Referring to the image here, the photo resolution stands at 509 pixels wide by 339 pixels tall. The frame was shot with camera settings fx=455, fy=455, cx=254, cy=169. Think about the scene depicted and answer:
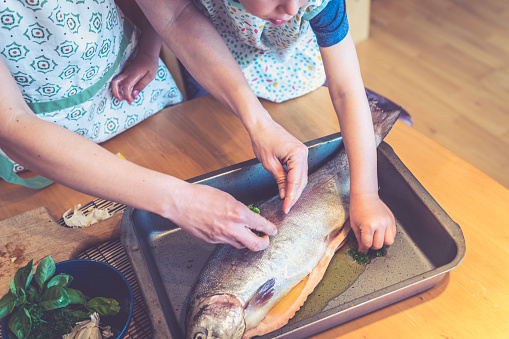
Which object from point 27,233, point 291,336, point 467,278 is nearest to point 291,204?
point 291,336

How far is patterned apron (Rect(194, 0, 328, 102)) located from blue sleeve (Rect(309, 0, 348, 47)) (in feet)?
0.41

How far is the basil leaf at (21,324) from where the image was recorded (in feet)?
2.69

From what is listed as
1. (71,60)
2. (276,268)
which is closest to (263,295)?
(276,268)

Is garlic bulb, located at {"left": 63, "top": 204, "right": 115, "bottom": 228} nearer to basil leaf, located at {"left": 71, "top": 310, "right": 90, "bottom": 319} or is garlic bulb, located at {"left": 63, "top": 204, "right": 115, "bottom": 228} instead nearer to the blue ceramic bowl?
the blue ceramic bowl

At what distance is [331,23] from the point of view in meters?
1.17

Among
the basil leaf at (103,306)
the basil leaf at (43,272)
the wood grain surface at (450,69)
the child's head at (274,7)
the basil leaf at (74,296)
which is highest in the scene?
the child's head at (274,7)

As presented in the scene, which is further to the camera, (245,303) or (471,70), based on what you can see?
(471,70)

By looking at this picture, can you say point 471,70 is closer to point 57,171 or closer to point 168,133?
point 168,133

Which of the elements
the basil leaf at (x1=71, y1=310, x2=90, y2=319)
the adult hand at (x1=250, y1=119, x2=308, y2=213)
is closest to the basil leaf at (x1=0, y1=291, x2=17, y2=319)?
the basil leaf at (x1=71, y1=310, x2=90, y2=319)

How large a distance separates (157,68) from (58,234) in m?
0.65

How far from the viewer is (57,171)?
0.95m

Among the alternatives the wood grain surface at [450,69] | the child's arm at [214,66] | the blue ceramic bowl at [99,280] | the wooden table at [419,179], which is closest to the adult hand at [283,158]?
the child's arm at [214,66]

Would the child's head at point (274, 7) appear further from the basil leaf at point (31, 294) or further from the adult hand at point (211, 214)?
the basil leaf at point (31, 294)

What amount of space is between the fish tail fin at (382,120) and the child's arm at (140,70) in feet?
2.39
